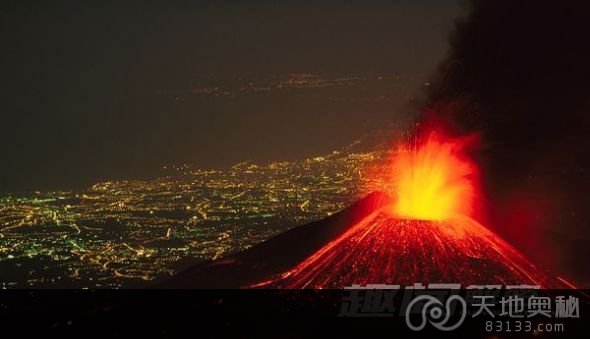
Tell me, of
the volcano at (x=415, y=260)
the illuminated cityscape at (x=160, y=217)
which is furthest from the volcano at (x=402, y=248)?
the illuminated cityscape at (x=160, y=217)

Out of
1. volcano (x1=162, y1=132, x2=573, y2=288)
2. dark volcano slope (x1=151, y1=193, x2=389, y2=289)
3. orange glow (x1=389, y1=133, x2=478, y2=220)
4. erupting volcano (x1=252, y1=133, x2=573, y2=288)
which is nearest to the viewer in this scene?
erupting volcano (x1=252, y1=133, x2=573, y2=288)

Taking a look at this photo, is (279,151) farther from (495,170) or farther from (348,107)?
(495,170)

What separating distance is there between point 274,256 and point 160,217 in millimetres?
84243

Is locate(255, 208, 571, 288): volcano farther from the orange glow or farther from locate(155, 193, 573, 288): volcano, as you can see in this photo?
the orange glow

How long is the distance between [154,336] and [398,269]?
928 centimetres

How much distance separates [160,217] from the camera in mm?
114000

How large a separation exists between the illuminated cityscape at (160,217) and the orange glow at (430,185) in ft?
132

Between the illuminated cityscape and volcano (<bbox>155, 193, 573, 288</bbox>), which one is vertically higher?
the illuminated cityscape

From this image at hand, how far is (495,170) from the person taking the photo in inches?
2208

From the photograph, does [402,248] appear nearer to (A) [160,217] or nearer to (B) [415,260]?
(B) [415,260]

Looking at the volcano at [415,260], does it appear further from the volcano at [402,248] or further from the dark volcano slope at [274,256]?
the dark volcano slope at [274,256]

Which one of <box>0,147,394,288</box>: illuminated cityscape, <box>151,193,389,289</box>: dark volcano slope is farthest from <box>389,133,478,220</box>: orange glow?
<box>0,147,394,288</box>: illuminated cityscape

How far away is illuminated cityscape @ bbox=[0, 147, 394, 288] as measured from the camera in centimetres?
A: 8300

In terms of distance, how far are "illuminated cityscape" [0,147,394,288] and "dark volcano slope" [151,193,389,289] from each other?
127ft
